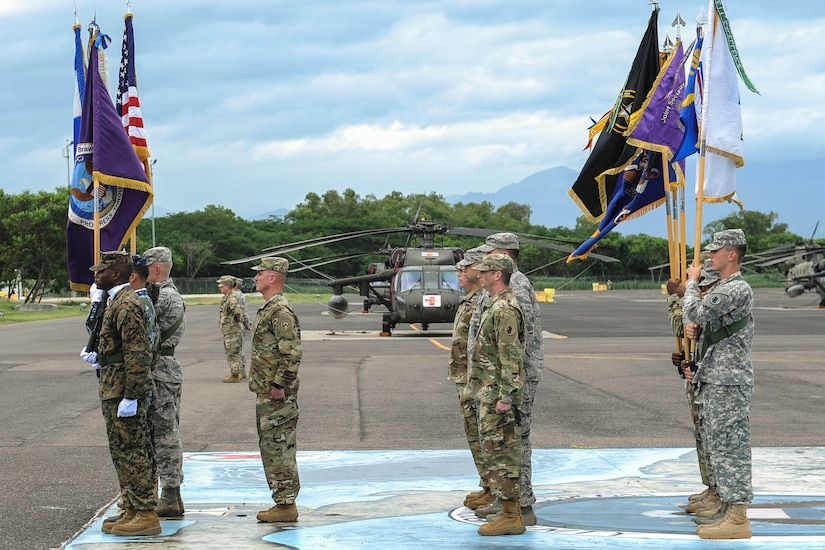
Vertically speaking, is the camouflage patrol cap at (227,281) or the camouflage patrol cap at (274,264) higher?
the camouflage patrol cap at (274,264)

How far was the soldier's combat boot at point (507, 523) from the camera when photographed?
691 cm

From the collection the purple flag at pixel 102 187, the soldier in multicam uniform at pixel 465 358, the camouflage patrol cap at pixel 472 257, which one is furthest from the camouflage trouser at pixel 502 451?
the purple flag at pixel 102 187

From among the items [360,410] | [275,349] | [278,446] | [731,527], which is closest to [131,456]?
[278,446]

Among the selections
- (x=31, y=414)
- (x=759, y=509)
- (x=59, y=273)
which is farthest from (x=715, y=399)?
(x=59, y=273)

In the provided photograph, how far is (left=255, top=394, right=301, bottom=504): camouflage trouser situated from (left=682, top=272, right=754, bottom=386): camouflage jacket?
9.34 ft

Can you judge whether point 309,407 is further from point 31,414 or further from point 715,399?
point 715,399

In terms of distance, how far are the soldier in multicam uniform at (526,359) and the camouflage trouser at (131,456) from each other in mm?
2315

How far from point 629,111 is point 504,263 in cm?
376

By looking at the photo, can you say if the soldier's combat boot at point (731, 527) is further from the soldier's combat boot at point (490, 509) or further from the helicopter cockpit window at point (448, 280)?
the helicopter cockpit window at point (448, 280)

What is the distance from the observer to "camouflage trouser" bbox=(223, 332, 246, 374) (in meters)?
17.7

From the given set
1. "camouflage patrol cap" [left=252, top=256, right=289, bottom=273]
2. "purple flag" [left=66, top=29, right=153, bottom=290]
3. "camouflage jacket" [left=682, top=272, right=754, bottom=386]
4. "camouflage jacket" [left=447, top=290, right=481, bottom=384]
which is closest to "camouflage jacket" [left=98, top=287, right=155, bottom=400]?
"camouflage patrol cap" [left=252, top=256, right=289, bottom=273]

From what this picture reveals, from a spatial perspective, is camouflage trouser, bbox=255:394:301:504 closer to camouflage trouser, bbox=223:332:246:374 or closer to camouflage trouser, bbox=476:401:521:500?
camouflage trouser, bbox=476:401:521:500

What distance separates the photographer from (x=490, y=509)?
739 centimetres

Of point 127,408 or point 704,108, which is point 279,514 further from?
point 704,108
